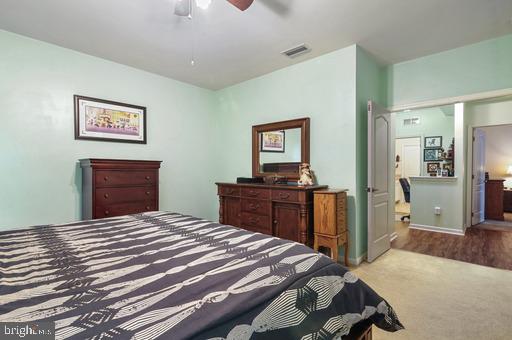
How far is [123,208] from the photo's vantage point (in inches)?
117

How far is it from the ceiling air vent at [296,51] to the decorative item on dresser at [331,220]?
68.0 inches

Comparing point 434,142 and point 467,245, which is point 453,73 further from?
point 434,142

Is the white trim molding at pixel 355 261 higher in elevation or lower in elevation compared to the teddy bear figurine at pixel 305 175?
lower

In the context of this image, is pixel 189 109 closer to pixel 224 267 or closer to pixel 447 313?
pixel 224 267

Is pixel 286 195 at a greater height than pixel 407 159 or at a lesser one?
lesser

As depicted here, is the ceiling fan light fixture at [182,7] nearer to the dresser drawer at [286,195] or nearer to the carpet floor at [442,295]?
the dresser drawer at [286,195]

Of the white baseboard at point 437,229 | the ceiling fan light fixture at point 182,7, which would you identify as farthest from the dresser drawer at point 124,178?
the white baseboard at point 437,229

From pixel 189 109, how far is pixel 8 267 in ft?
11.4

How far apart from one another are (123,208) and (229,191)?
141 cm

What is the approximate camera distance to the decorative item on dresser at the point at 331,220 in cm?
271

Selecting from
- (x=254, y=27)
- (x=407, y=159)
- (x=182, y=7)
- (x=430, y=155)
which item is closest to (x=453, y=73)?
(x=254, y=27)

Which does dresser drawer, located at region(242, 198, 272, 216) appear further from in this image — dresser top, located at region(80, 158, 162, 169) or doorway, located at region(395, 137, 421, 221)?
doorway, located at region(395, 137, 421, 221)

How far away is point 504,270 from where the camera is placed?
8.98 ft

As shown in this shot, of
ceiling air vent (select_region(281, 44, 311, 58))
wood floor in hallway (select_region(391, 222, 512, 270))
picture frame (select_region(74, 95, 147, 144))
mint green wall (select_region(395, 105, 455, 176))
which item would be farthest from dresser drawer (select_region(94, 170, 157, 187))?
mint green wall (select_region(395, 105, 455, 176))
